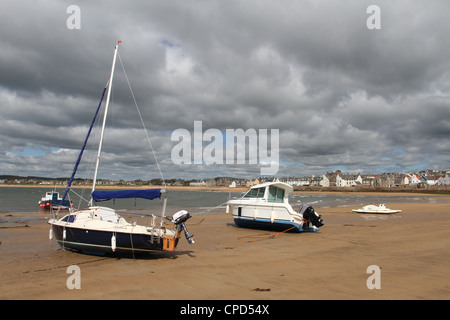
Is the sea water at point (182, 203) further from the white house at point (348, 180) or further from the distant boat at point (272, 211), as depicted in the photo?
the white house at point (348, 180)

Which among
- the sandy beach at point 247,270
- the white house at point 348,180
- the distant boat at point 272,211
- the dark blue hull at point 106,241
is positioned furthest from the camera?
the white house at point 348,180

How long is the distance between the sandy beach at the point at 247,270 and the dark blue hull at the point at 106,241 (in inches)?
15.6

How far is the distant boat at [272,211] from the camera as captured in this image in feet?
58.6

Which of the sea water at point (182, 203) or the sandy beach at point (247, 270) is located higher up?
the sandy beach at point (247, 270)

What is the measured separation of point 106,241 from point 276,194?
11.0 metres

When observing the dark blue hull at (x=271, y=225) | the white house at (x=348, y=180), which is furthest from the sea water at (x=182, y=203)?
the white house at (x=348, y=180)

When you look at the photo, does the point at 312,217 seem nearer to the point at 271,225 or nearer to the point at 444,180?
the point at 271,225

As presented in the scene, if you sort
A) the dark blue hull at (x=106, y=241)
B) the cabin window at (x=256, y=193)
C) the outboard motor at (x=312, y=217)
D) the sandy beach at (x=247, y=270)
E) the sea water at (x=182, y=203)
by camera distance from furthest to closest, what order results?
the sea water at (x=182, y=203)
the cabin window at (x=256, y=193)
the outboard motor at (x=312, y=217)
the dark blue hull at (x=106, y=241)
the sandy beach at (x=247, y=270)

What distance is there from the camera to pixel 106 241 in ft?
36.8

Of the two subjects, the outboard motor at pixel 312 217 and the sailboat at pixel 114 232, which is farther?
the outboard motor at pixel 312 217

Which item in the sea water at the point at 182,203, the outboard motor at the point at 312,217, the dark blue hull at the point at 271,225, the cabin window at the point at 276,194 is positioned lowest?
the sea water at the point at 182,203
